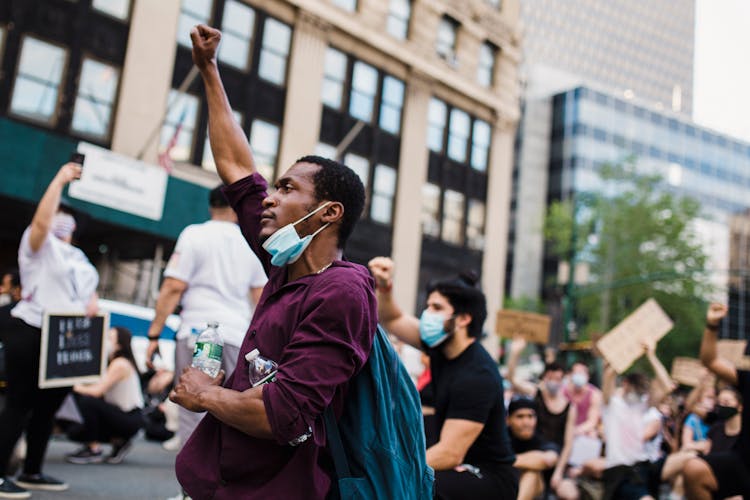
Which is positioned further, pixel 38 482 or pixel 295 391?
pixel 38 482

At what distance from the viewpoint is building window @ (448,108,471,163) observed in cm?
2600

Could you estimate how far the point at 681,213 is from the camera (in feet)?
146

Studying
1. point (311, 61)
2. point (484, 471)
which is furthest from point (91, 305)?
point (311, 61)

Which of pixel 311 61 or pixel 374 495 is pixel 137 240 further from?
pixel 374 495

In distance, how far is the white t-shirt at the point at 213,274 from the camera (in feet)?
16.5

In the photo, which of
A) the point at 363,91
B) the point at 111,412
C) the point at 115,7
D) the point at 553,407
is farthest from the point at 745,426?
the point at 363,91

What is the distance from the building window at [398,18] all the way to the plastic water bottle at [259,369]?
22909 millimetres

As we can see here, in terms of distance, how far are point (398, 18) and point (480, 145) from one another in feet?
17.8

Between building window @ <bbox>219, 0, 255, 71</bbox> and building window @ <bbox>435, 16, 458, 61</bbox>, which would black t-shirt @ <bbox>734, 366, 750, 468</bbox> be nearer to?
building window @ <bbox>219, 0, 255, 71</bbox>

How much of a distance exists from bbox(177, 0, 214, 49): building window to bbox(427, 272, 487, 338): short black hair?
52.2 feet

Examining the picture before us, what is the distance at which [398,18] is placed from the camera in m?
24.4

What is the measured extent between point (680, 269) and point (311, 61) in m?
30.1

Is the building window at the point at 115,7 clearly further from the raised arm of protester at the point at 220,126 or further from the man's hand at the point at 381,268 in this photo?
the raised arm of protester at the point at 220,126

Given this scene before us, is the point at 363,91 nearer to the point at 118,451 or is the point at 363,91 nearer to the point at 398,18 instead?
the point at 398,18
